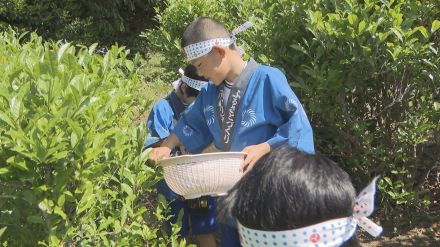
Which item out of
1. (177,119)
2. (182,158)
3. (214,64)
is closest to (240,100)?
(214,64)

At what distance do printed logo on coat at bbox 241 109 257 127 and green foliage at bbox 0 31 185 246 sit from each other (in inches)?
26.5

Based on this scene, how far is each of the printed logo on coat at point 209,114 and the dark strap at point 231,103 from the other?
0.05m

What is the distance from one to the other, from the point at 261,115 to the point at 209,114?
14.8 inches

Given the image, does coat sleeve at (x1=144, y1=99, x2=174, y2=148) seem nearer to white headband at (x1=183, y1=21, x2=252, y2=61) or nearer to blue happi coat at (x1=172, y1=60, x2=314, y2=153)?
blue happi coat at (x1=172, y1=60, x2=314, y2=153)

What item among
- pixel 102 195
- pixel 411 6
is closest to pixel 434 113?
pixel 411 6

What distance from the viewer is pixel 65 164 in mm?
1806

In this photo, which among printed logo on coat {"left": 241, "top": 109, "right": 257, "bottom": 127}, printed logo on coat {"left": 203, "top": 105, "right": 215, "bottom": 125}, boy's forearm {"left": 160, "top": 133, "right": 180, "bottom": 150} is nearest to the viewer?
printed logo on coat {"left": 241, "top": 109, "right": 257, "bottom": 127}

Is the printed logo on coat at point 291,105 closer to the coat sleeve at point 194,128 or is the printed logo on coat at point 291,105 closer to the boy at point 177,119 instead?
the coat sleeve at point 194,128

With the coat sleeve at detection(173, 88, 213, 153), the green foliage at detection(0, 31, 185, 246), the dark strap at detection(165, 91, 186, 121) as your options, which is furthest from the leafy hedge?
the green foliage at detection(0, 31, 185, 246)

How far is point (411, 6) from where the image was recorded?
354 centimetres

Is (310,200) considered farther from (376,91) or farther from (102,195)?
(376,91)

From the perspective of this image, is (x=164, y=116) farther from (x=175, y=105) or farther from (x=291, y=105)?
(x=291, y=105)

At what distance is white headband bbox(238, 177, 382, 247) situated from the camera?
1460 mm

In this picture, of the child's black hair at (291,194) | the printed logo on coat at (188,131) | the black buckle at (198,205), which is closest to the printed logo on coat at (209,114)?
the printed logo on coat at (188,131)
